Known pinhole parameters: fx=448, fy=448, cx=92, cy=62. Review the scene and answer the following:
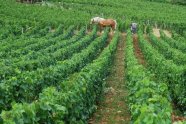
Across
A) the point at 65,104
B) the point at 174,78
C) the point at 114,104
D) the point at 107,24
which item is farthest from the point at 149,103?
the point at 107,24

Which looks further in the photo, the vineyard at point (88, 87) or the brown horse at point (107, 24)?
the brown horse at point (107, 24)

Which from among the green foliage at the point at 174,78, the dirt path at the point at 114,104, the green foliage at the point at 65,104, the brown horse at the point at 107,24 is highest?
the green foliage at the point at 65,104

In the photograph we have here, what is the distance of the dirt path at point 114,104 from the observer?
1398cm

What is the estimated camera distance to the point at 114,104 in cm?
1605

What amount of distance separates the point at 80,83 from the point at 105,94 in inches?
195

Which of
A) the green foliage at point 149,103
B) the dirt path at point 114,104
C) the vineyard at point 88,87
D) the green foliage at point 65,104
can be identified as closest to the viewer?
the green foliage at point 65,104

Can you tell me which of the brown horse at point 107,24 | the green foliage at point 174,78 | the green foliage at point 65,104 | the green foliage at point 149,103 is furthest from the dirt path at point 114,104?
the brown horse at point 107,24

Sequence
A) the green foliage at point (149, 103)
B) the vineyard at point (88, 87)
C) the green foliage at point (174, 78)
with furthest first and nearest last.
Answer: the green foliage at point (174, 78) → the vineyard at point (88, 87) → the green foliage at point (149, 103)

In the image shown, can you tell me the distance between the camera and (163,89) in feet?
39.9

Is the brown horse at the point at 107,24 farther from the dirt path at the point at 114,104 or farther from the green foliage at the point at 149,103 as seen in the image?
the green foliage at the point at 149,103

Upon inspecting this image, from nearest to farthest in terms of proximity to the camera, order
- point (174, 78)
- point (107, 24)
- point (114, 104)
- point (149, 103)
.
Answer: point (149, 103)
point (114, 104)
point (174, 78)
point (107, 24)

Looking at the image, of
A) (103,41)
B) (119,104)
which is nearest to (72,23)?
(103,41)

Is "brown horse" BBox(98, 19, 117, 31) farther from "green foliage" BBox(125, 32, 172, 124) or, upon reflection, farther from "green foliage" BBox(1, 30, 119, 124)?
"green foliage" BBox(125, 32, 172, 124)

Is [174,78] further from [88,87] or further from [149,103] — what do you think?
[149,103]
